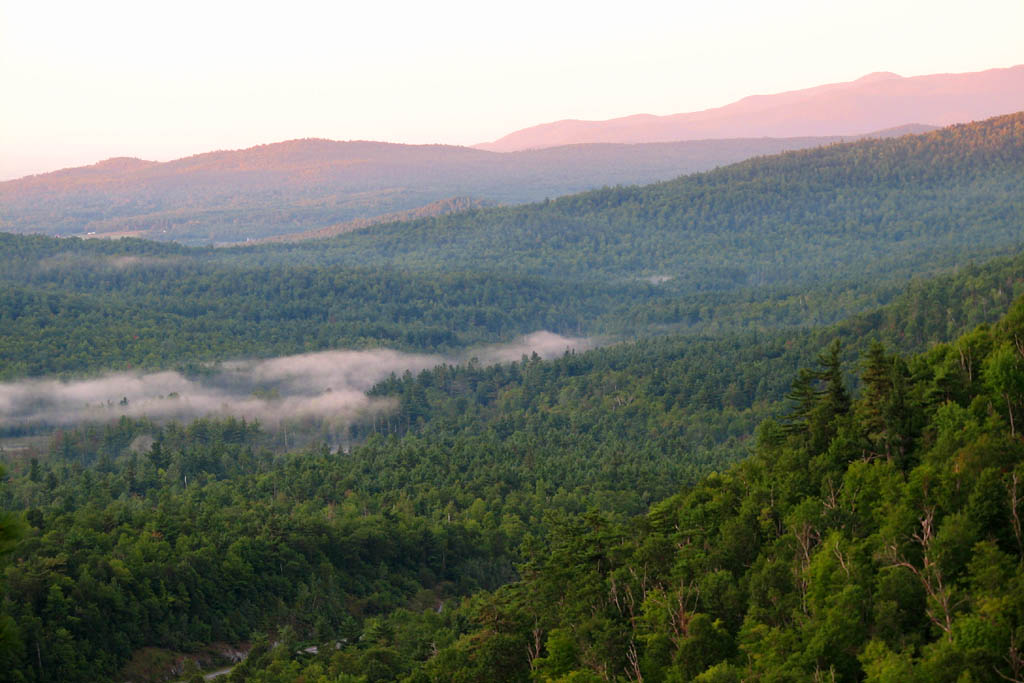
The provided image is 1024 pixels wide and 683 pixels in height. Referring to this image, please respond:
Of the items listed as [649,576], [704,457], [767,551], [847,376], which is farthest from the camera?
[847,376]

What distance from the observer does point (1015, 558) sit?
5459cm

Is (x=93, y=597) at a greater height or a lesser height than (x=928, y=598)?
lesser

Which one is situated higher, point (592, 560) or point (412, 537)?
point (592, 560)

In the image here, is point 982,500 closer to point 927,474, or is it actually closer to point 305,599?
point 927,474

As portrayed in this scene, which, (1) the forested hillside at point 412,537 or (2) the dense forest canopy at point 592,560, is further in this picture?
(1) the forested hillside at point 412,537

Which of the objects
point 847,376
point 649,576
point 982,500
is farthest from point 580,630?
point 847,376

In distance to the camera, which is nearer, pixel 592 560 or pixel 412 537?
pixel 592 560

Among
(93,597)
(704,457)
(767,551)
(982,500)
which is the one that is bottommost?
(704,457)

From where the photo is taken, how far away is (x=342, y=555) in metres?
117

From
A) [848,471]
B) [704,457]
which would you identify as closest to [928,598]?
[848,471]

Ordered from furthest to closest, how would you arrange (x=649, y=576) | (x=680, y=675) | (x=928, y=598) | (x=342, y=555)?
(x=342, y=555) → (x=649, y=576) → (x=680, y=675) → (x=928, y=598)

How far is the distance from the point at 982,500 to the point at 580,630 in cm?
2164

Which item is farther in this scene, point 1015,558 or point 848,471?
point 848,471

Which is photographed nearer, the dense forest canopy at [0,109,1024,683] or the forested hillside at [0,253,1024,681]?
the dense forest canopy at [0,109,1024,683]
